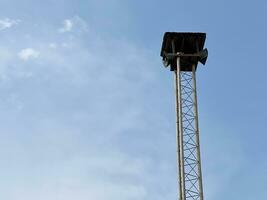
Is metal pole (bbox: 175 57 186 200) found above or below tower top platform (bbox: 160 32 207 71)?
below

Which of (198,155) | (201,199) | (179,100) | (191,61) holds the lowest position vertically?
(201,199)

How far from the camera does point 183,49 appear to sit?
73.8 metres

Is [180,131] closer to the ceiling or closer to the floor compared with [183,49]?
closer to the floor

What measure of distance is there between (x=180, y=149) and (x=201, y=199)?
15.8 feet

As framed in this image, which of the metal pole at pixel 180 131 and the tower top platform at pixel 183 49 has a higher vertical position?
the tower top platform at pixel 183 49

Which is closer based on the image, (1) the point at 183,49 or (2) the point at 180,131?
(2) the point at 180,131

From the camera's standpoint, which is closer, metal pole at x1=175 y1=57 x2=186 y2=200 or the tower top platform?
metal pole at x1=175 y1=57 x2=186 y2=200

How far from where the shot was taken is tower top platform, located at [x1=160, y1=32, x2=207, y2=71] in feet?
240

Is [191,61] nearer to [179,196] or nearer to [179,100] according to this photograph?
[179,100]

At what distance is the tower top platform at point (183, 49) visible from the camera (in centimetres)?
A: 7306

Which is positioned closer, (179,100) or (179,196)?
(179,196)

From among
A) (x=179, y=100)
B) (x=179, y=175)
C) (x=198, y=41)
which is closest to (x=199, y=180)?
(x=179, y=175)

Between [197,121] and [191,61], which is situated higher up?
[191,61]

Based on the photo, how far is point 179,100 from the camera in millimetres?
70812
